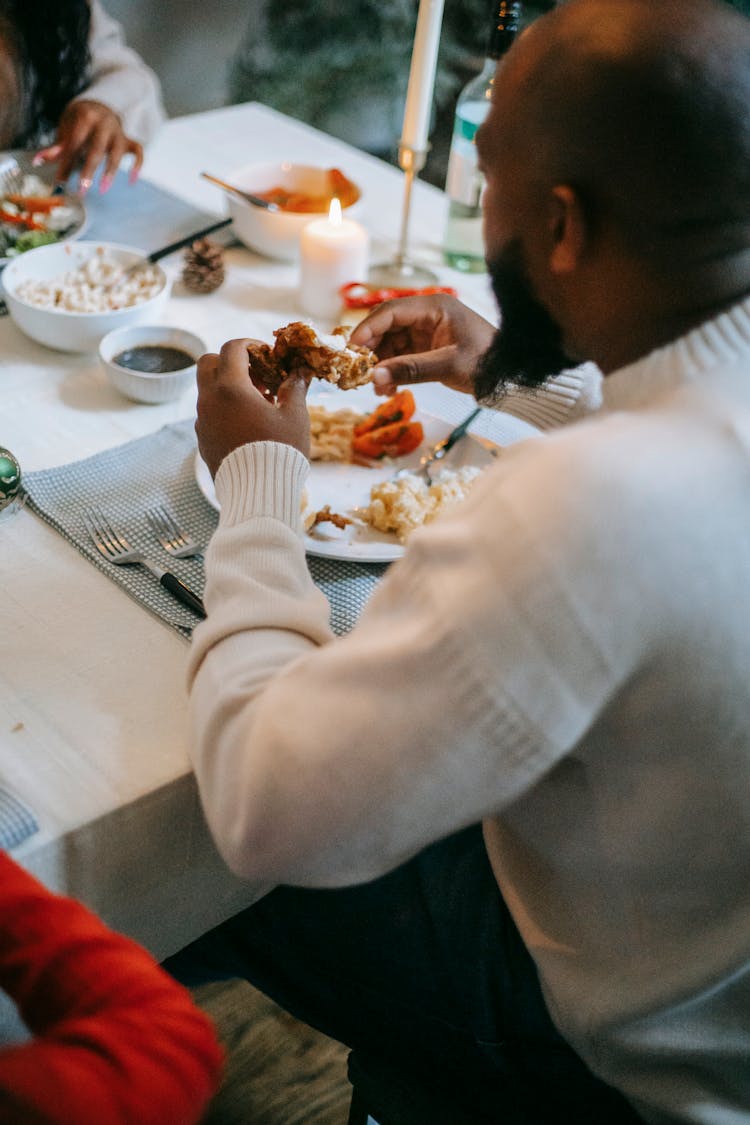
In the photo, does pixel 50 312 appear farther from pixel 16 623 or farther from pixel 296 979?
pixel 296 979

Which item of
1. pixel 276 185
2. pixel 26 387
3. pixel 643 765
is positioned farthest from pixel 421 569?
pixel 276 185

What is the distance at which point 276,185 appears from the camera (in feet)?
6.21

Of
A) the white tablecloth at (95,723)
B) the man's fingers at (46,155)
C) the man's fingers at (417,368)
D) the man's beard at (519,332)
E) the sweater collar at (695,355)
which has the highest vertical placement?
the sweater collar at (695,355)

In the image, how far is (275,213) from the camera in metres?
1.74

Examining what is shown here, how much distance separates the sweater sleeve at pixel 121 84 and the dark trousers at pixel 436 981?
1.58 metres

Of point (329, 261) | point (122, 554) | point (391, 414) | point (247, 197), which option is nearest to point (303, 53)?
point (247, 197)

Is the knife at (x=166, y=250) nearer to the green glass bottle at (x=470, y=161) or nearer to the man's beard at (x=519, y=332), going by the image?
the green glass bottle at (x=470, y=161)

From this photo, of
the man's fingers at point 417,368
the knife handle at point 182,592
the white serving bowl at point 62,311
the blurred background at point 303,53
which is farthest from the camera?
the blurred background at point 303,53

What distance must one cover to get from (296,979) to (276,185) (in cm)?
142

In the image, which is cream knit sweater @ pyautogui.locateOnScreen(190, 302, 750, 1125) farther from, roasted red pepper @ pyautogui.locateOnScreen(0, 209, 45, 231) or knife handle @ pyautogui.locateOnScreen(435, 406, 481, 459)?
roasted red pepper @ pyautogui.locateOnScreen(0, 209, 45, 231)

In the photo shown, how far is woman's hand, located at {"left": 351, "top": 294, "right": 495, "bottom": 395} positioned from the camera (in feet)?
4.41

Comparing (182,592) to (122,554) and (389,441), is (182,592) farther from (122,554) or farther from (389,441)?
(389,441)

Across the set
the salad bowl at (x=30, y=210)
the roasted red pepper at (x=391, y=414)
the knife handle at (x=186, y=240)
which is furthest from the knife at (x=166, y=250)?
the roasted red pepper at (x=391, y=414)

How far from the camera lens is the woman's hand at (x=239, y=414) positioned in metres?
1.00
